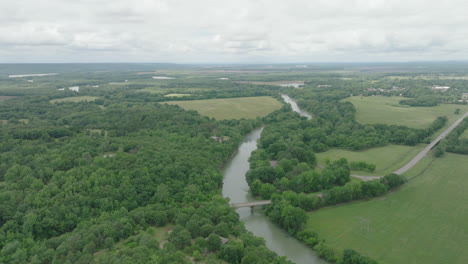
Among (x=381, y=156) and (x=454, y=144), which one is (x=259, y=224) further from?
(x=454, y=144)

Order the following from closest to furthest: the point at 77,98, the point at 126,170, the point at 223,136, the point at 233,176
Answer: the point at 126,170
the point at 233,176
the point at 223,136
the point at 77,98

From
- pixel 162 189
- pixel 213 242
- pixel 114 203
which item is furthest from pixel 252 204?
pixel 114 203

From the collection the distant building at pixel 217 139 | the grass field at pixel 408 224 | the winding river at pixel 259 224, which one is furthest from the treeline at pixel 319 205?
the distant building at pixel 217 139

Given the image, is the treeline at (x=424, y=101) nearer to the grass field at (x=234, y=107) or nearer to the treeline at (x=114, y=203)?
the grass field at (x=234, y=107)

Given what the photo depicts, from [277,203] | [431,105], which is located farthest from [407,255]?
[431,105]

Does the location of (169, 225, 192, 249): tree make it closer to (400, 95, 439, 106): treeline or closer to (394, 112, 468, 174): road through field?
(394, 112, 468, 174): road through field

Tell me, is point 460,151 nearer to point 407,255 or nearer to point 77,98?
point 407,255

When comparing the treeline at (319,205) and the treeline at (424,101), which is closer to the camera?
the treeline at (319,205)
